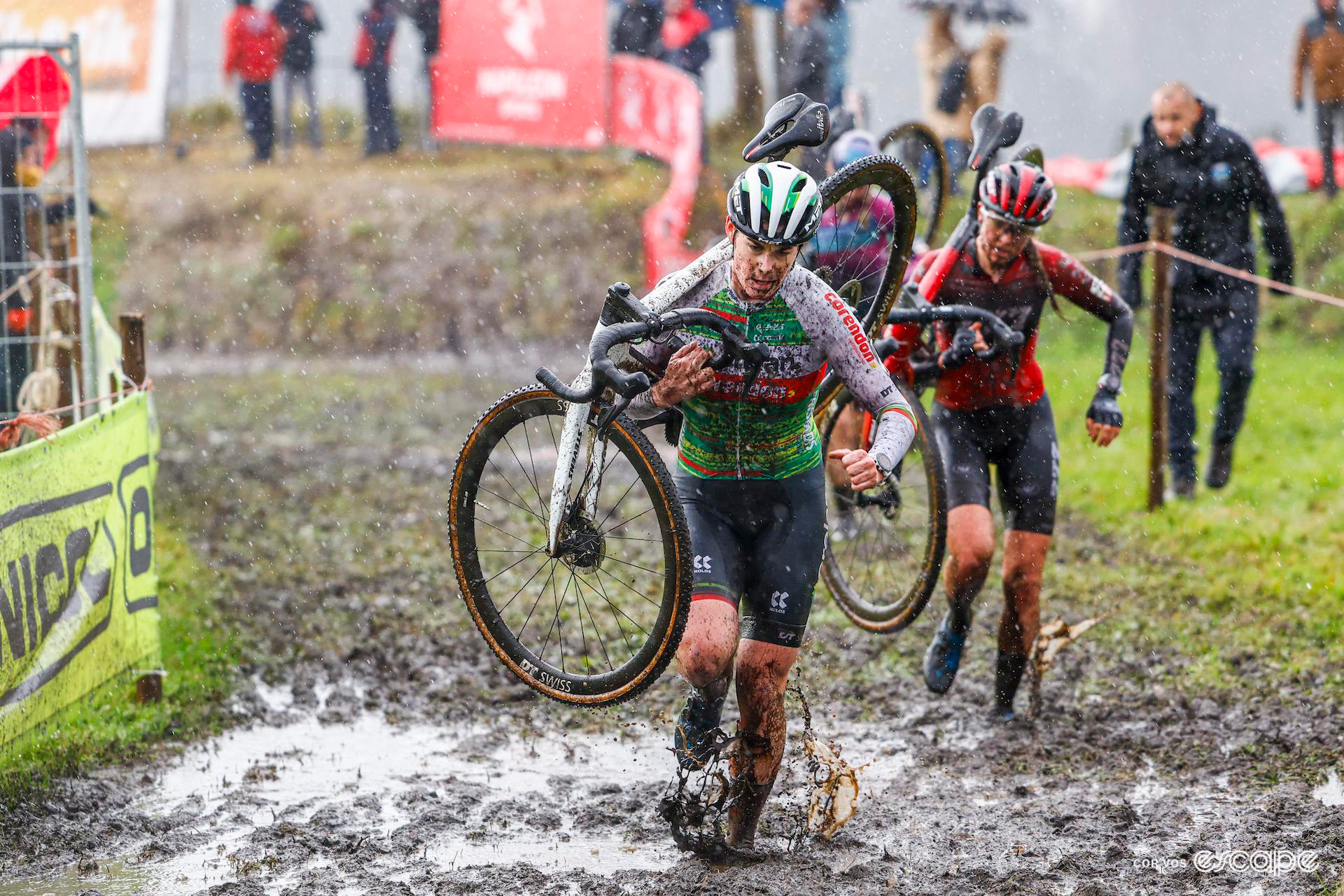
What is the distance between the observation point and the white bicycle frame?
5.22m

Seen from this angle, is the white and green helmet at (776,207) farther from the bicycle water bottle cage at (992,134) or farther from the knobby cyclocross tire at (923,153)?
the knobby cyclocross tire at (923,153)

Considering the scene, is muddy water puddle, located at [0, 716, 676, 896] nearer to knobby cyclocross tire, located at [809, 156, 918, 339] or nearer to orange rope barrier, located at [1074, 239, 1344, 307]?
knobby cyclocross tire, located at [809, 156, 918, 339]

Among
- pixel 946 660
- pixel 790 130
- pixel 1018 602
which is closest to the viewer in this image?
pixel 790 130

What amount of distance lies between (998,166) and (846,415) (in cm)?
241

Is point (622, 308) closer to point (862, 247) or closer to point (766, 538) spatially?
point (766, 538)

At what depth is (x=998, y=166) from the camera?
671 cm

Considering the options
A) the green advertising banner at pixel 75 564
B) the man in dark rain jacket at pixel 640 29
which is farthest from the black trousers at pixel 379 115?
the green advertising banner at pixel 75 564

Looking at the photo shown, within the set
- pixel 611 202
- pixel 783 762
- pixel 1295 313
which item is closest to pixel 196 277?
pixel 611 202

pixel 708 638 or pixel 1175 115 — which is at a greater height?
pixel 1175 115

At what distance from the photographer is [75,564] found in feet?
22.1

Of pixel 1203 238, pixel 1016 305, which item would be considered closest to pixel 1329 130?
pixel 1203 238

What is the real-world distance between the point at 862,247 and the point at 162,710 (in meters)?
4.39

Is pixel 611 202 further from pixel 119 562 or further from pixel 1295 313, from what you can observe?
pixel 119 562

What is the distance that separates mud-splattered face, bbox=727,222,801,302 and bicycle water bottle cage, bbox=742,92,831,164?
0.67 meters
